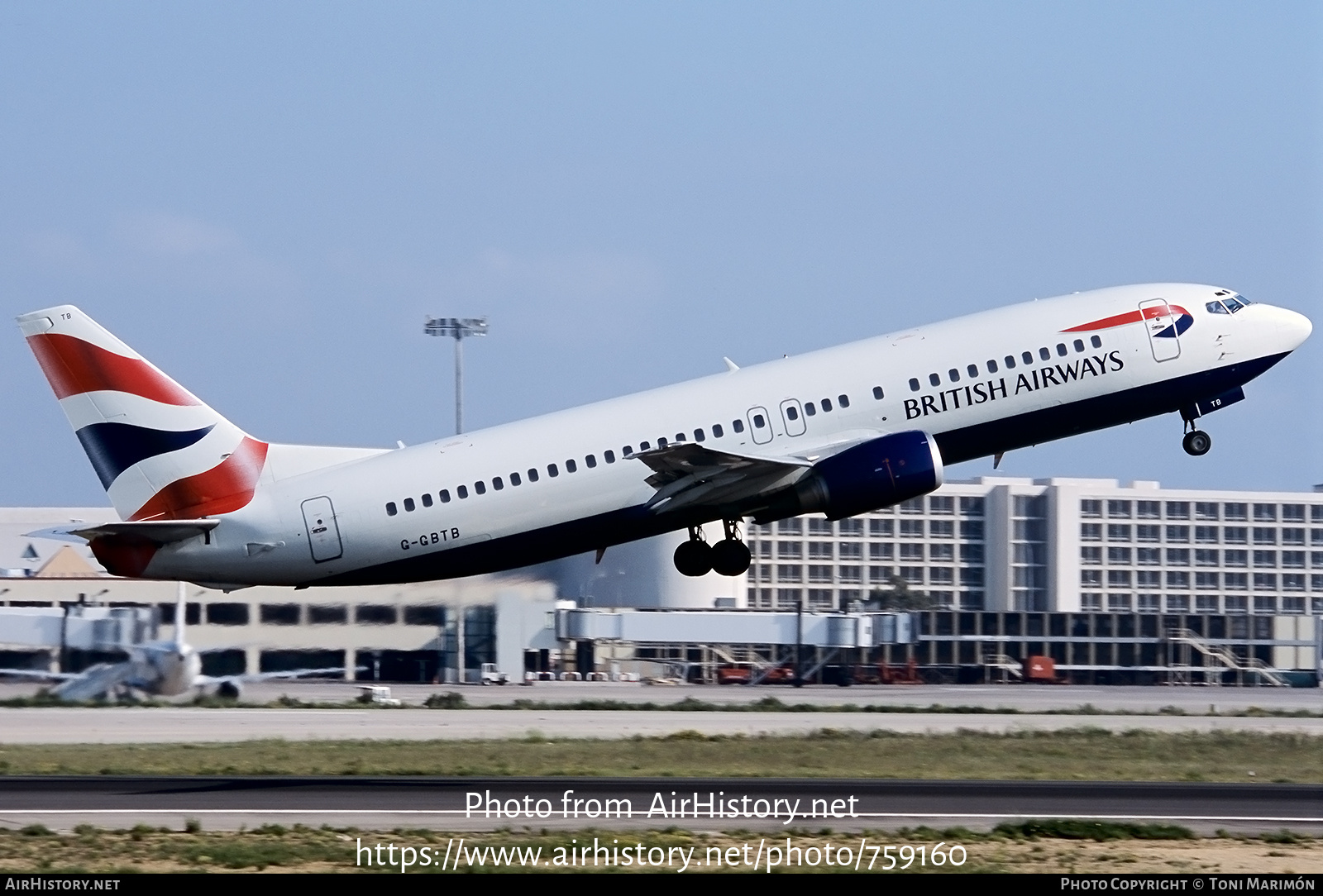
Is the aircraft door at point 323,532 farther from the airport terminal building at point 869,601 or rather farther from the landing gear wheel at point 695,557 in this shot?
the airport terminal building at point 869,601

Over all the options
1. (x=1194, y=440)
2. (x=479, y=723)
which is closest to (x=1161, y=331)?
(x=1194, y=440)

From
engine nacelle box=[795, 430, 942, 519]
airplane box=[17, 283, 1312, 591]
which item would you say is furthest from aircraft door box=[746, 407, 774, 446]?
engine nacelle box=[795, 430, 942, 519]

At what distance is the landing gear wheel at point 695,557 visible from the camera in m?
41.3

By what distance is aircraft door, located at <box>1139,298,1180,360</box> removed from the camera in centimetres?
4028

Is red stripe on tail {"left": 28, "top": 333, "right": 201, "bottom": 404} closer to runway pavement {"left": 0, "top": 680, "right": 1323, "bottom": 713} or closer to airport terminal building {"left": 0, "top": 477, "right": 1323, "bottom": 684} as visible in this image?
airport terminal building {"left": 0, "top": 477, "right": 1323, "bottom": 684}

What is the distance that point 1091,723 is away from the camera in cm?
6359

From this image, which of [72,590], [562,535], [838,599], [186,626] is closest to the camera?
[562,535]

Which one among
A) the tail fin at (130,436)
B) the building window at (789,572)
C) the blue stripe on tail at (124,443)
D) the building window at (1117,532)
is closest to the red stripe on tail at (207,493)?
the tail fin at (130,436)

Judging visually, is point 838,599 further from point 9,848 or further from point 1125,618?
point 9,848

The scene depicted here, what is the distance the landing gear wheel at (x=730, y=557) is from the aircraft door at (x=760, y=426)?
11.0ft

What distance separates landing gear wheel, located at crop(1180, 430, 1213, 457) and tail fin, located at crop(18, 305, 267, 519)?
2309 centimetres

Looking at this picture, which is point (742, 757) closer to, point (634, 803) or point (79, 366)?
point (634, 803)
